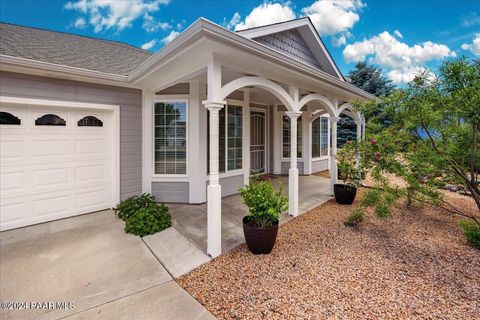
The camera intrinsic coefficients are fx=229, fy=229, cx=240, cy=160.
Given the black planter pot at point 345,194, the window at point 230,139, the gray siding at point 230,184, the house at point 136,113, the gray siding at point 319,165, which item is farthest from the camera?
the gray siding at point 319,165

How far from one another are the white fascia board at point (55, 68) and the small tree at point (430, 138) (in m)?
5.09

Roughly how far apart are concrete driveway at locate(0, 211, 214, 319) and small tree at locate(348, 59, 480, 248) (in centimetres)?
339

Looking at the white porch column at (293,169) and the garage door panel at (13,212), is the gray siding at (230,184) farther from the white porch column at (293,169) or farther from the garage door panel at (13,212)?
the garage door panel at (13,212)

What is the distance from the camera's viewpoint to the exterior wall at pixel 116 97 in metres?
4.07

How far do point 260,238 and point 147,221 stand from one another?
212 centimetres

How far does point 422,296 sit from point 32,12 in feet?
45.1

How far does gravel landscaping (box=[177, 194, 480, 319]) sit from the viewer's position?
228cm

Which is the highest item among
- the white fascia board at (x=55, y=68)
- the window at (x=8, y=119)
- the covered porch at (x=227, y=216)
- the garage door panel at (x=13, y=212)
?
the white fascia board at (x=55, y=68)

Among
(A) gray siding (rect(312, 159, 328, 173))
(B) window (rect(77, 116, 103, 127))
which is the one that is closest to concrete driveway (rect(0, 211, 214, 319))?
(B) window (rect(77, 116, 103, 127))

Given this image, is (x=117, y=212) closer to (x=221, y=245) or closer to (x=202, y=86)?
(x=221, y=245)

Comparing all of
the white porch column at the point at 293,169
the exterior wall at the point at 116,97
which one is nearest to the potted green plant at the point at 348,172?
the white porch column at the point at 293,169

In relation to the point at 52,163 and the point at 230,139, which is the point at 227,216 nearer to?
the point at 230,139

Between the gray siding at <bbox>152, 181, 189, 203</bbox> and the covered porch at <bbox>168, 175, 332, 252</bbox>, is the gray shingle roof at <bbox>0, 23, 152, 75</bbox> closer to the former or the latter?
the gray siding at <bbox>152, 181, 189, 203</bbox>

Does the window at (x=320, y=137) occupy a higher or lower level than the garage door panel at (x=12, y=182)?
higher
